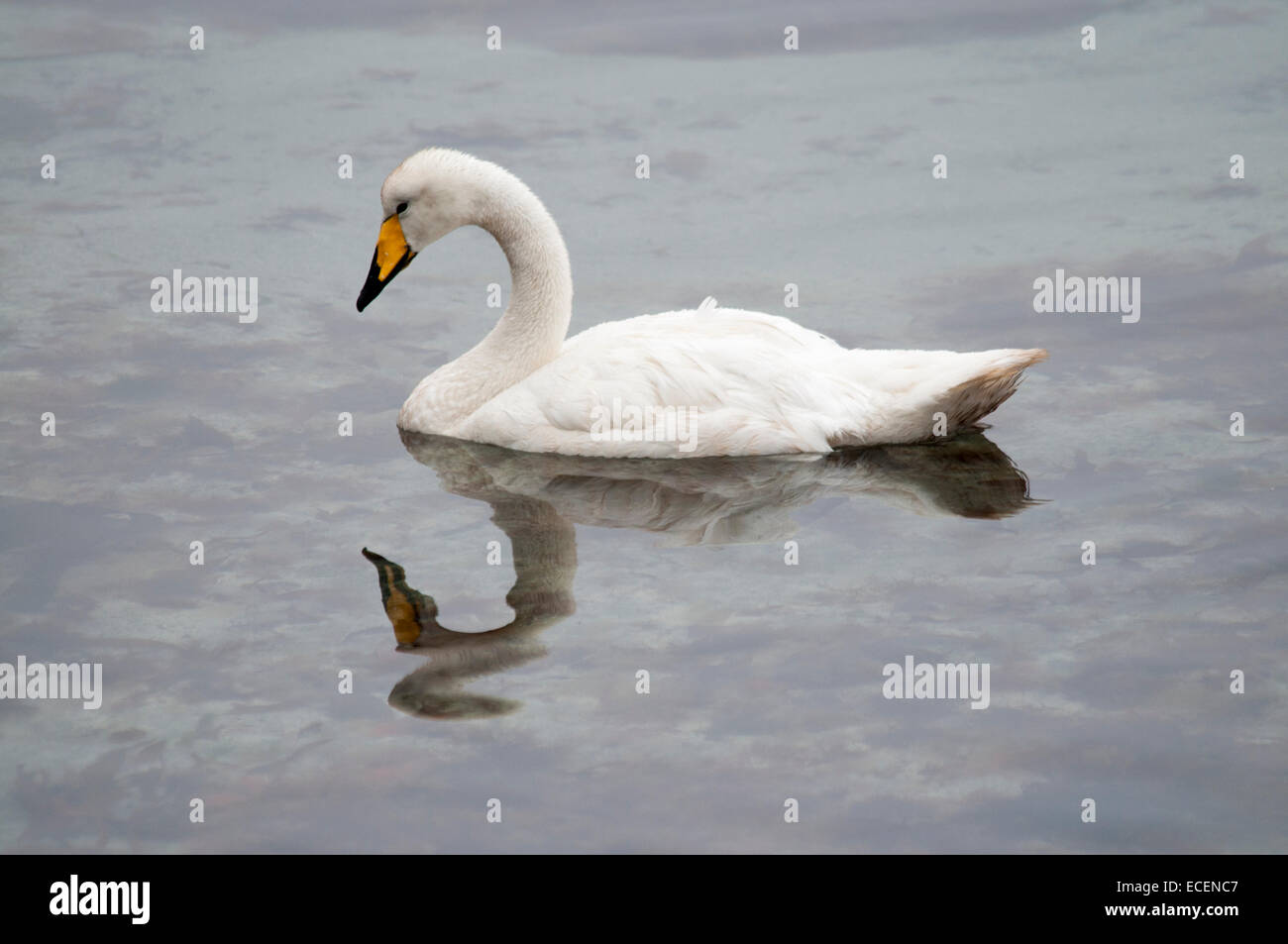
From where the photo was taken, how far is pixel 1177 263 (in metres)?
12.3

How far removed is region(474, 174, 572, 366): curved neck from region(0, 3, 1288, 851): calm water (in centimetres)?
66

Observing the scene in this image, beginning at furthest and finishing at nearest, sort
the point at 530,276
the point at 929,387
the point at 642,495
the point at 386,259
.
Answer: the point at 386,259 → the point at 530,276 → the point at 929,387 → the point at 642,495

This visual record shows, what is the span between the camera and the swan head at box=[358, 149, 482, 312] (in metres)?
10.4

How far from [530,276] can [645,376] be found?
3.42ft

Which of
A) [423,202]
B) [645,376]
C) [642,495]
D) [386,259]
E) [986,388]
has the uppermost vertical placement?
[423,202]

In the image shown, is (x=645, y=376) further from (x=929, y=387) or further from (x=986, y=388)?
(x=986, y=388)

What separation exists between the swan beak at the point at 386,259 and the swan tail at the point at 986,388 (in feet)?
10.3

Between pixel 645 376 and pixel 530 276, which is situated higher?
pixel 530 276

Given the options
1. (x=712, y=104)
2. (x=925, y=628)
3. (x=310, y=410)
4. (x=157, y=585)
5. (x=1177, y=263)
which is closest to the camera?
(x=925, y=628)

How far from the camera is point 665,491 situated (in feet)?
31.8

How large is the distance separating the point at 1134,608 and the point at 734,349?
2724mm

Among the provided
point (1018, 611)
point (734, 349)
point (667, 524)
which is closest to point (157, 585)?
point (667, 524)

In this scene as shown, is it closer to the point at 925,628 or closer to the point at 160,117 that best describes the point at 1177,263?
the point at 925,628

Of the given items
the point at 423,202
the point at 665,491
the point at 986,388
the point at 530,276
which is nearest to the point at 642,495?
the point at 665,491
